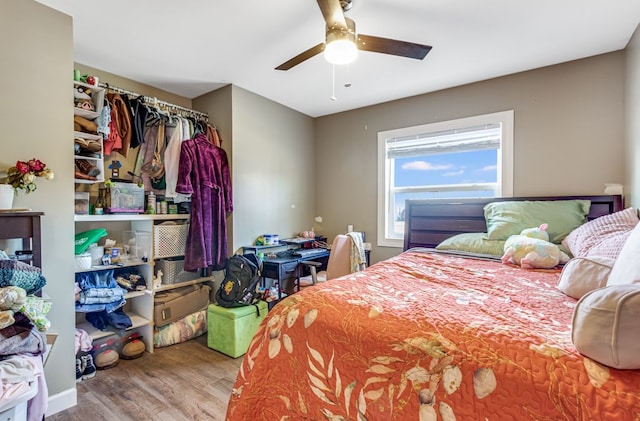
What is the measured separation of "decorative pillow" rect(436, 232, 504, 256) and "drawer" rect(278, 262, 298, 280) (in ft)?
4.32

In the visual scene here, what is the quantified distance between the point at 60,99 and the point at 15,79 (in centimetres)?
20

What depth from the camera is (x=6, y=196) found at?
1.56 metres

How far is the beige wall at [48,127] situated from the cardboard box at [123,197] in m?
0.52

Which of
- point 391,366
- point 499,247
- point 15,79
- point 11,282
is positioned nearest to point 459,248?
point 499,247

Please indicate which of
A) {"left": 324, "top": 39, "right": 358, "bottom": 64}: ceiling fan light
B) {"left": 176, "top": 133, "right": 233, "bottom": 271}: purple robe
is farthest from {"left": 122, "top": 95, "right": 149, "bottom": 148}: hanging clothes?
{"left": 324, "top": 39, "right": 358, "bottom": 64}: ceiling fan light

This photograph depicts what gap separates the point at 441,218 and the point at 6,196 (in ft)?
10.4

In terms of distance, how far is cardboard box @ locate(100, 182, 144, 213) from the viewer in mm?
2422

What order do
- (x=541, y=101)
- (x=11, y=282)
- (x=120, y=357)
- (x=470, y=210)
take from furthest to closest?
(x=470, y=210)
(x=541, y=101)
(x=120, y=357)
(x=11, y=282)

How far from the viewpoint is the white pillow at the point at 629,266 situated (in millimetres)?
946

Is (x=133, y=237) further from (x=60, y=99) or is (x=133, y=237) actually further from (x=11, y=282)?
(x=11, y=282)

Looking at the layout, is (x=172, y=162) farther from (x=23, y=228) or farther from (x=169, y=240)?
(x=23, y=228)

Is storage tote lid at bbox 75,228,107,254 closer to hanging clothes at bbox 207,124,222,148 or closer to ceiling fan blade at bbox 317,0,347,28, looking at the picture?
hanging clothes at bbox 207,124,222,148

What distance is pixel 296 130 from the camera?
382 cm

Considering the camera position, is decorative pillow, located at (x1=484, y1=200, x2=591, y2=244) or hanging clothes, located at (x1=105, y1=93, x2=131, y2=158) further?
hanging clothes, located at (x1=105, y1=93, x2=131, y2=158)
